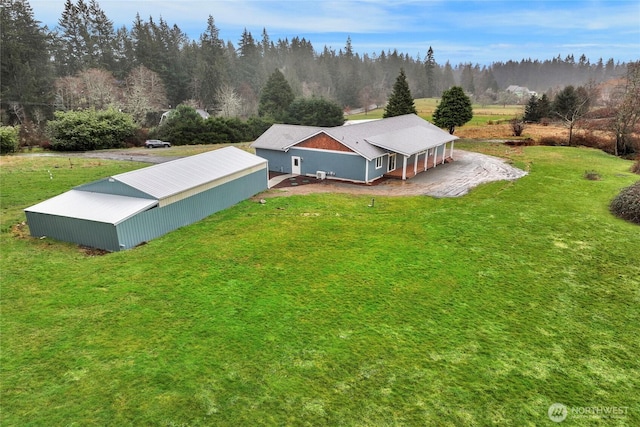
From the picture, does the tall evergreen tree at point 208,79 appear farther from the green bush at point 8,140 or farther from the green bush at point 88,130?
the green bush at point 8,140

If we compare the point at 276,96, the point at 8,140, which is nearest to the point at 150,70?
the point at 276,96

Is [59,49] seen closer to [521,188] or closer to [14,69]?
[14,69]

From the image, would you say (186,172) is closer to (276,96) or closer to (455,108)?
(455,108)

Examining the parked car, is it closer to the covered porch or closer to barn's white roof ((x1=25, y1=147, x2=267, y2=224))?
barn's white roof ((x1=25, y1=147, x2=267, y2=224))

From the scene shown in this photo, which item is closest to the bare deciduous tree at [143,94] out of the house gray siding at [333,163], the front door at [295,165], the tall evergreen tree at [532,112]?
the front door at [295,165]

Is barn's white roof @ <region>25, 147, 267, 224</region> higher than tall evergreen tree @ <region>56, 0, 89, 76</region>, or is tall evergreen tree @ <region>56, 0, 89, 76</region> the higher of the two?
tall evergreen tree @ <region>56, 0, 89, 76</region>

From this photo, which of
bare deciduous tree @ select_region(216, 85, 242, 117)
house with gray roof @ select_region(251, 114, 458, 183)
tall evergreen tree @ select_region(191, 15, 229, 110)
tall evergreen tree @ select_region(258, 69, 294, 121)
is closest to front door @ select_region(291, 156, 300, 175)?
house with gray roof @ select_region(251, 114, 458, 183)
